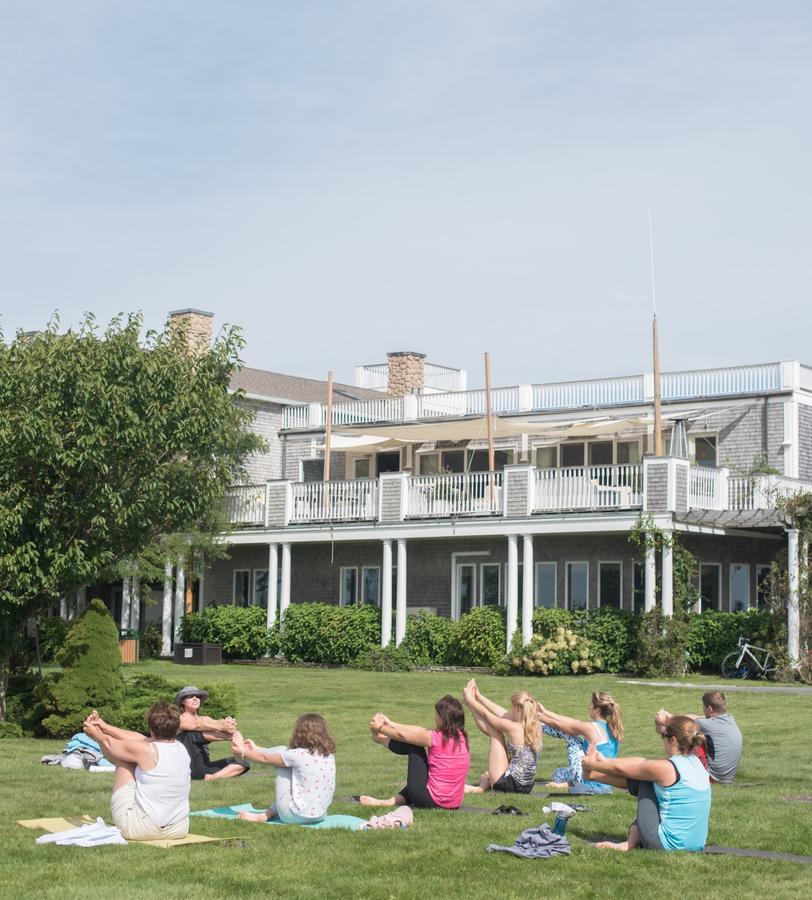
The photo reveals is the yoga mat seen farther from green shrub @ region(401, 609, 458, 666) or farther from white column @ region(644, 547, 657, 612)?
green shrub @ region(401, 609, 458, 666)

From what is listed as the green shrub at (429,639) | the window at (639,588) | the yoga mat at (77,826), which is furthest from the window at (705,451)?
the yoga mat at (77,826)

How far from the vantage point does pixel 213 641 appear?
→ 128 ft

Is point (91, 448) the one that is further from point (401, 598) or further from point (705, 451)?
point (705, 451)

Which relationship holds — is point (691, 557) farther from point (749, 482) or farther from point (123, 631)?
point (123, 631)

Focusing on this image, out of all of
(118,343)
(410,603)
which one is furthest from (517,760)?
(410,603)

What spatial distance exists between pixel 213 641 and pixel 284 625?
2.43m

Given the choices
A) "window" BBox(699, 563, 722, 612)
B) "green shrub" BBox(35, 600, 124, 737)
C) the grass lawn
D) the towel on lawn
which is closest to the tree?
"green shrub" BBox(35, 600, 124, 737)

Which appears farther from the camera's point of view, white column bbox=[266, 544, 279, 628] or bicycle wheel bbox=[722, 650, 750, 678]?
white column bbox=[266, 544, 279, 628]

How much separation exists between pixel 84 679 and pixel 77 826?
8749 millimetres

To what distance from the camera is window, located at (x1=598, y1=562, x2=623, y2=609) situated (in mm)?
34156

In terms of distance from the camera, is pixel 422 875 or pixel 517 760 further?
pixel 517 760

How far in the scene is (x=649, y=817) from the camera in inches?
424

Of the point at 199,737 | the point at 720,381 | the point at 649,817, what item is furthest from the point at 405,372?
the point at 649,817

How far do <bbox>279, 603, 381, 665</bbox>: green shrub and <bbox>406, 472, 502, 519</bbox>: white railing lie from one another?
2830 mm
